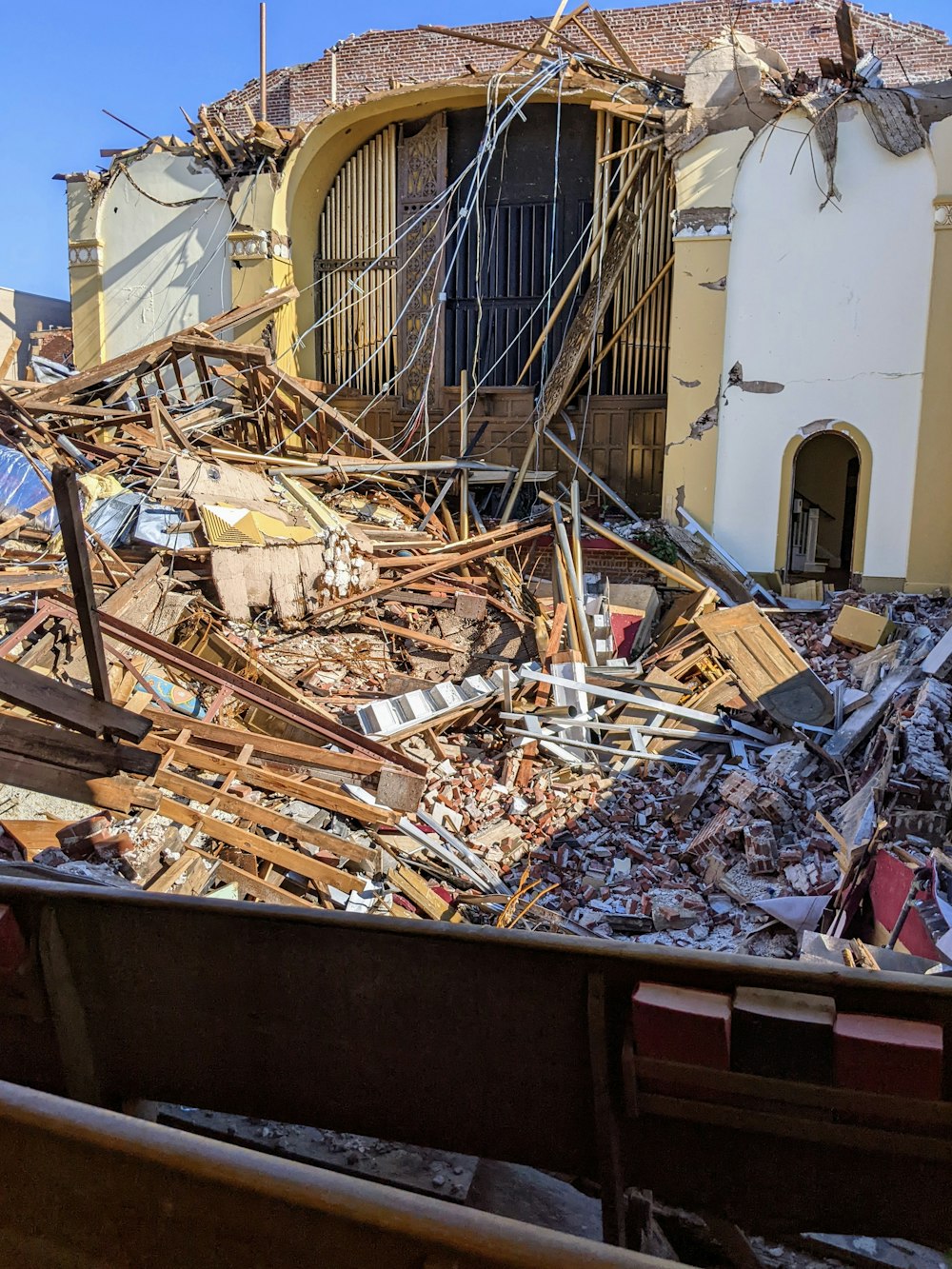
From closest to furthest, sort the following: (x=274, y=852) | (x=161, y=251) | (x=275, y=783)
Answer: (x=274, y=852) < (x=275, y=783) < (x=161, y=251)

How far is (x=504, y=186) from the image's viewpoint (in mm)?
12797

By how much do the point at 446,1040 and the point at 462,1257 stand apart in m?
1.12

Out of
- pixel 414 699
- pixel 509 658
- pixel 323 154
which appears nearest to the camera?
pixel 414 699

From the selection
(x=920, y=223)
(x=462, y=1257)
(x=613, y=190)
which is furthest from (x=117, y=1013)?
(x=613, y=190)

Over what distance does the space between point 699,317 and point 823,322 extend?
1.42m

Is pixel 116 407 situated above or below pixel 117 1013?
above

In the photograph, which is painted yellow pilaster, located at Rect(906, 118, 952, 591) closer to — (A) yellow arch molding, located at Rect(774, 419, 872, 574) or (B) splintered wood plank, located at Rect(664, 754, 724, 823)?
(A) yellow arch molding, located at Rect(774, 419, 872, 574)

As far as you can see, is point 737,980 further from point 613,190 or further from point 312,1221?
point 613,190

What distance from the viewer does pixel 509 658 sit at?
8883mm

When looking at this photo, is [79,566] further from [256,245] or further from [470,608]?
[256,245]

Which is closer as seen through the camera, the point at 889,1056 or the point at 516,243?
the point at 889,1056

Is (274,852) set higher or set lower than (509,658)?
lower

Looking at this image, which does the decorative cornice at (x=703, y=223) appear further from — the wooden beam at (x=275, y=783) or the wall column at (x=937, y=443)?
the wooden beam at (x=275, y=783)

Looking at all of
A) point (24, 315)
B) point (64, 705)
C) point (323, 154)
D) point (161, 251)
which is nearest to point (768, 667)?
point (64, 705)
